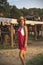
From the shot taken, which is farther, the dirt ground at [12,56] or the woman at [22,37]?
the dirt ground at [12,56]

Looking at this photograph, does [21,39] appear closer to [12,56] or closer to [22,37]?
[22,37]

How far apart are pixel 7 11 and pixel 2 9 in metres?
1.19

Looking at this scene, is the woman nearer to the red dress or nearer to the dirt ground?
the red dress

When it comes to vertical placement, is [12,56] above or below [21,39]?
below

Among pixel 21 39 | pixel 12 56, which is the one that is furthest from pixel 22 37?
pixel 12 56

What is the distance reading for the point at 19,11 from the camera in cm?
2828

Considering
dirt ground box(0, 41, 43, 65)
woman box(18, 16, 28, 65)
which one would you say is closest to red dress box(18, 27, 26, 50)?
woman box(18, 16, 28, 65)

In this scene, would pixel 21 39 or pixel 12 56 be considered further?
pixel 12 56

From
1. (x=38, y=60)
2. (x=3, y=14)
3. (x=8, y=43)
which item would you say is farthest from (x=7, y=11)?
(x=38, y=60)

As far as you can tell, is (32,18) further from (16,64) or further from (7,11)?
(16,64)

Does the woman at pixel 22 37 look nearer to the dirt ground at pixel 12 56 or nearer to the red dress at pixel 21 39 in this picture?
the red dress at pixel 21 39

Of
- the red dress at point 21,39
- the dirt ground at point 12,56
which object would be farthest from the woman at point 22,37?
the dirt ground at point 12,56

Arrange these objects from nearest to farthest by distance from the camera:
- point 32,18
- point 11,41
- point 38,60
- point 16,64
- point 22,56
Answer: point 22,56 < point 16,64 < point 38,60 < point 11,41 < point 32,18

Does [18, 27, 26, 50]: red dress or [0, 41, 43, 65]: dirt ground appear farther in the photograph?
[0, 41, 43, 65]: dirt ground
